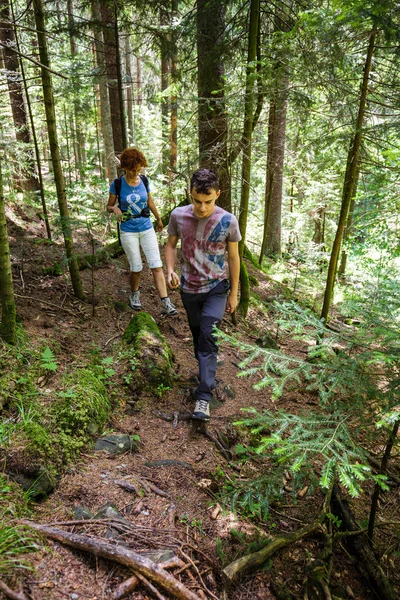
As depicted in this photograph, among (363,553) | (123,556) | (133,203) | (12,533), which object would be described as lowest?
(363,553)

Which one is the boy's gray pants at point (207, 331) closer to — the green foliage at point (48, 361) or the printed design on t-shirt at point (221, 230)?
the printed design on t-shirt at point (221, 230)

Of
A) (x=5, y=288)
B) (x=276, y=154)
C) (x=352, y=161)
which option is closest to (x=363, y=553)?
(x=5, y=288)

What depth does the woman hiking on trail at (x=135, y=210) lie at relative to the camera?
510 cm

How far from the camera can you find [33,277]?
19.2 feet

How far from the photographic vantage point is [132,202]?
5.25 m

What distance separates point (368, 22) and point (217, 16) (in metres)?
2.97

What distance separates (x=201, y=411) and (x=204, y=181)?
91.9 inches

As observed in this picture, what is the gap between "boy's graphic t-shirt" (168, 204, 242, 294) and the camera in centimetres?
371

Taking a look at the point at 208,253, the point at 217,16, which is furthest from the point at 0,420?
the point at 217,16

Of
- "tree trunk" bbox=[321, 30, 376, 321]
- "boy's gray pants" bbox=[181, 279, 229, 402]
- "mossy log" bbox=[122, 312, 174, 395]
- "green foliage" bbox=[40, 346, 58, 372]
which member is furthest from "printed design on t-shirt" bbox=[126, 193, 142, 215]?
"tree trunk" bbox=[321, 30, 376, 321]

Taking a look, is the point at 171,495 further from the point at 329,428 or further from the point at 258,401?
the point at 258,401

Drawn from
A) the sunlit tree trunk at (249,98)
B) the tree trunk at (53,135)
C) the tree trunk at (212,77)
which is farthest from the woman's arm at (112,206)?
the sunlit tree trunk at (249,98)

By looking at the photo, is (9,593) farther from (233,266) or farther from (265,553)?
(233,266)

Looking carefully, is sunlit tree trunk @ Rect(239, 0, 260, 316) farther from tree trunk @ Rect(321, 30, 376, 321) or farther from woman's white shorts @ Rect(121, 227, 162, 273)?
woman's white shorts @ Rect(121, 227, 162, 273)
